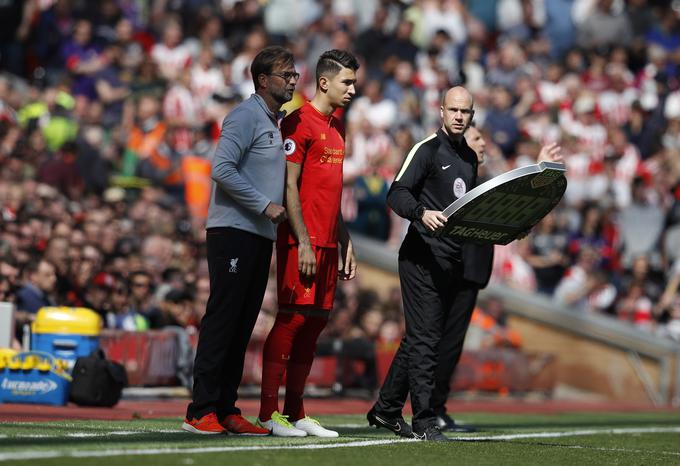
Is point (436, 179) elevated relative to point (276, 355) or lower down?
elevated

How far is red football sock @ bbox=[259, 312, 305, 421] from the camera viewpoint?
839 cm

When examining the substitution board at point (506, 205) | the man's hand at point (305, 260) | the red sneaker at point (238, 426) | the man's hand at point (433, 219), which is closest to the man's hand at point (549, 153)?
the substitution board at point (506, 205)

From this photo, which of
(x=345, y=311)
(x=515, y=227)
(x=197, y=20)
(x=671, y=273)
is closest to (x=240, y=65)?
(x=197, y=20)

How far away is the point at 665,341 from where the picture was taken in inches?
731

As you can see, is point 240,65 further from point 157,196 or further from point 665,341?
point 665,341

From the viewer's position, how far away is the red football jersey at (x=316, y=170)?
8430 mm

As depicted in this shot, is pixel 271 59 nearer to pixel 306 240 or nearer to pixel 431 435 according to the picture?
pixel 306 240

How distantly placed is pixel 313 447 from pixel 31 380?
4.26 metres

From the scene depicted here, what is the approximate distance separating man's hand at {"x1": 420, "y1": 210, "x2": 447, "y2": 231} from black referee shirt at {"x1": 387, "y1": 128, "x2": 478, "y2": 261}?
14.8 inches

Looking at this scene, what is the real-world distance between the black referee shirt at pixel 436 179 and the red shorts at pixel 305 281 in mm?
616

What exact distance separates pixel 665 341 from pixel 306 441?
11.5m

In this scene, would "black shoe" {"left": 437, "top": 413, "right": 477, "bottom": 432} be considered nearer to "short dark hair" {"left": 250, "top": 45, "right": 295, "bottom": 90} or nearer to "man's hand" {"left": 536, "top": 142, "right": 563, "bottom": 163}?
"man's hand" {"left": 536, "top": 142, "right": 563, "bottom": 163}

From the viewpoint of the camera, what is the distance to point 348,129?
20219 mm

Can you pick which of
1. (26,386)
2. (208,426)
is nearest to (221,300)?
(208,426)
